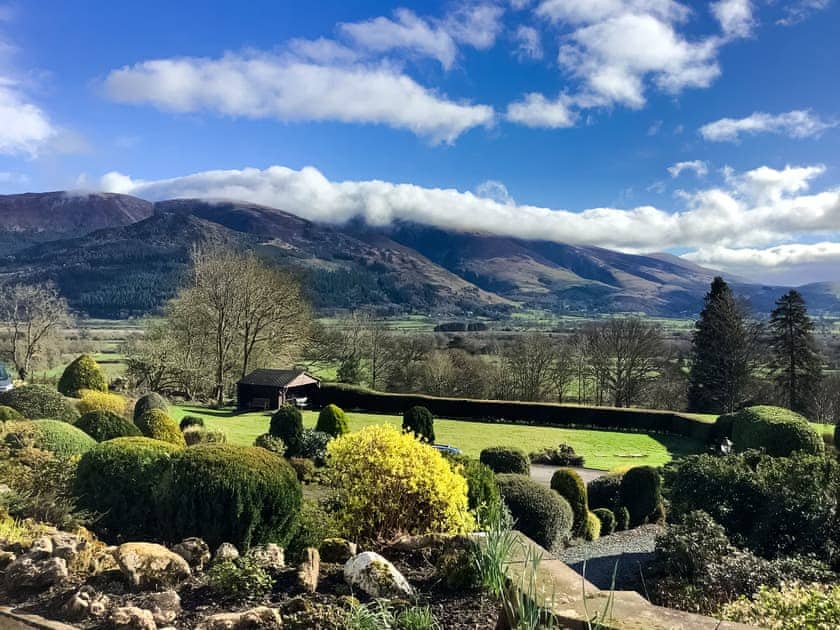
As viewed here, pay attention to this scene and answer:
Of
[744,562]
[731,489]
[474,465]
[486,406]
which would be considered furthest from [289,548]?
[486,406]

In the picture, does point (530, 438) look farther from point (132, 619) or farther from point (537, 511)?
point (132, 619)

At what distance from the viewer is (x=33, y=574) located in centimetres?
433

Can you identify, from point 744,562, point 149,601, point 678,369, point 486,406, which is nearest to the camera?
point 149,601

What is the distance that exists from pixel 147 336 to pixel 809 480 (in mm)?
39392

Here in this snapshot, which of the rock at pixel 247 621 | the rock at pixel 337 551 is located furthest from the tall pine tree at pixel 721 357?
the rock at pixel 247 621

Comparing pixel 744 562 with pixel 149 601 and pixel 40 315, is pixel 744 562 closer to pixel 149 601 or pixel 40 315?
pixel 149 601

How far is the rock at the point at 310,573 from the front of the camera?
442 centimetres

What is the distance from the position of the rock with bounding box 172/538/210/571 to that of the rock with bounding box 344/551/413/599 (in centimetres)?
149

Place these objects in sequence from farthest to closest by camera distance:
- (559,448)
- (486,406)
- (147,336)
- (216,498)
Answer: (147,336)
(486,406)
(559,448)
(216,498)

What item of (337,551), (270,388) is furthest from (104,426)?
(270,388)

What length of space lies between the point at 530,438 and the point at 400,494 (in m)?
22.8

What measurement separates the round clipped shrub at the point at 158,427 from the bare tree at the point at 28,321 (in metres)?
33.1

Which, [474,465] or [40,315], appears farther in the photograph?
[40,315]

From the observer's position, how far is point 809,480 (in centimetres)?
898
